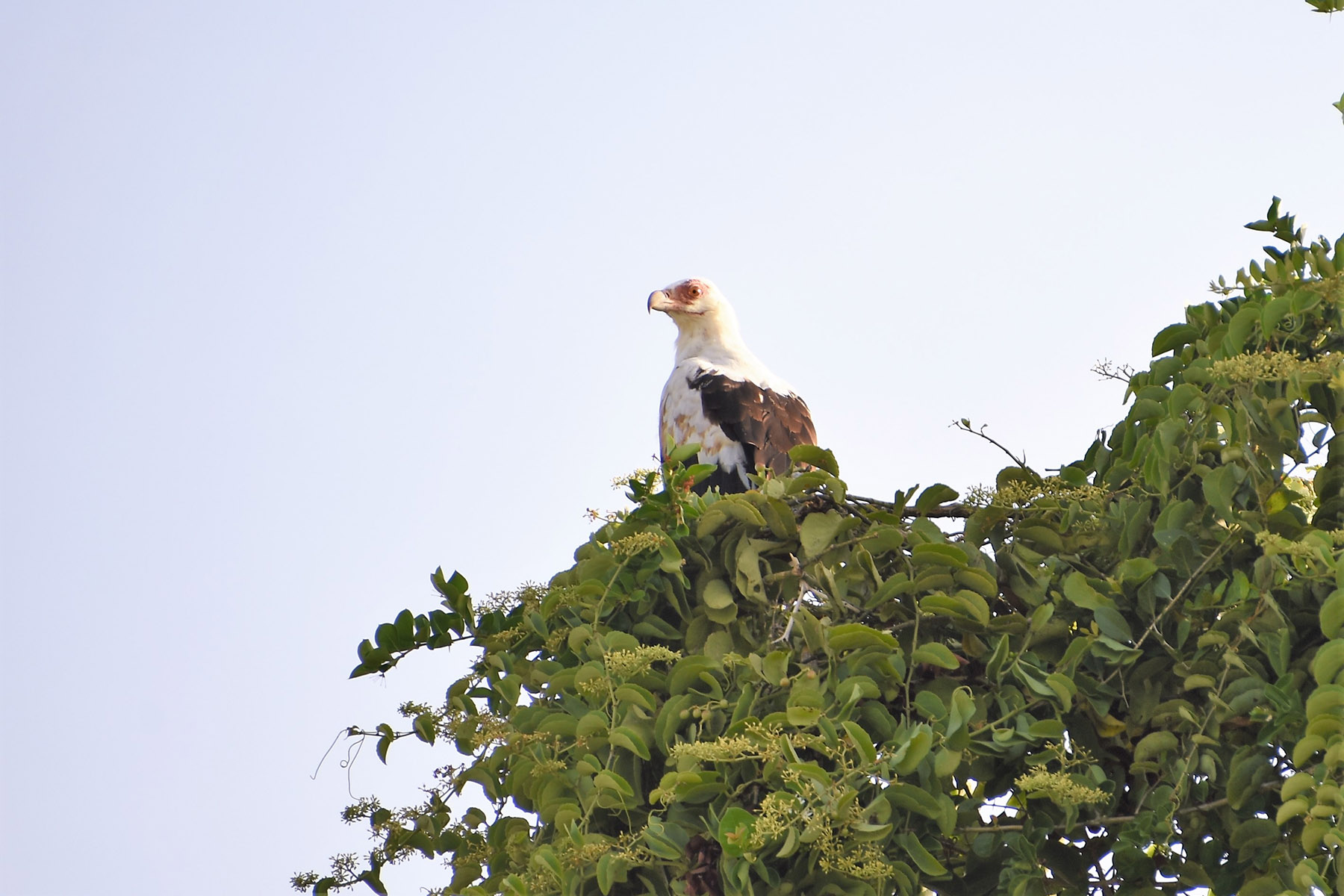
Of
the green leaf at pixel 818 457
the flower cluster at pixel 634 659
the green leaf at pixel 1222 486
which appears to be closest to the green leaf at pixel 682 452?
the green leaf at pixel 818 457

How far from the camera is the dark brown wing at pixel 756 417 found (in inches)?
201

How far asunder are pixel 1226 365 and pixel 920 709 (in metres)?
0.61

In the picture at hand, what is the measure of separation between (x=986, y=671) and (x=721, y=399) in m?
3.36

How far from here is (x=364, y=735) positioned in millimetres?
2443

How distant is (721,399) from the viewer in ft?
17.3

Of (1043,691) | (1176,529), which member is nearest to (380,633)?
(1043,691)

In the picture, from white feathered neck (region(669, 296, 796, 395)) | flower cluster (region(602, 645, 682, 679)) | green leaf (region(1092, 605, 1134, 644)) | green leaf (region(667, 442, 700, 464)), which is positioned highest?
white feathered neck (region(669, 296, 796, 395))

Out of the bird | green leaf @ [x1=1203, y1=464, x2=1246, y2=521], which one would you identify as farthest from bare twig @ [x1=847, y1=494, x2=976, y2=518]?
the bird

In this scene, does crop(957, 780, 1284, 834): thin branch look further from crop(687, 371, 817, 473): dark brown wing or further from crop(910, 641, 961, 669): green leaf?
crop(687, 371, 817, 473): dark brown wing

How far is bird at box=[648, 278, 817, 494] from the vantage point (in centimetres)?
512

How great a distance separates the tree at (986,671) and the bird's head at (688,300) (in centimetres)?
368

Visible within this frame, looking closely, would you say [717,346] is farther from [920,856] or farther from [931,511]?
[920,856]

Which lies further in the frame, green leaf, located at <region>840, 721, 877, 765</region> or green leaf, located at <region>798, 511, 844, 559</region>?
green leaf, located at <region>798, 511, 844, 559</region>

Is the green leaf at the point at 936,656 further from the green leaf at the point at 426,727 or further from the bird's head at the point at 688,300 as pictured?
the bird's head at the point at 688,300
